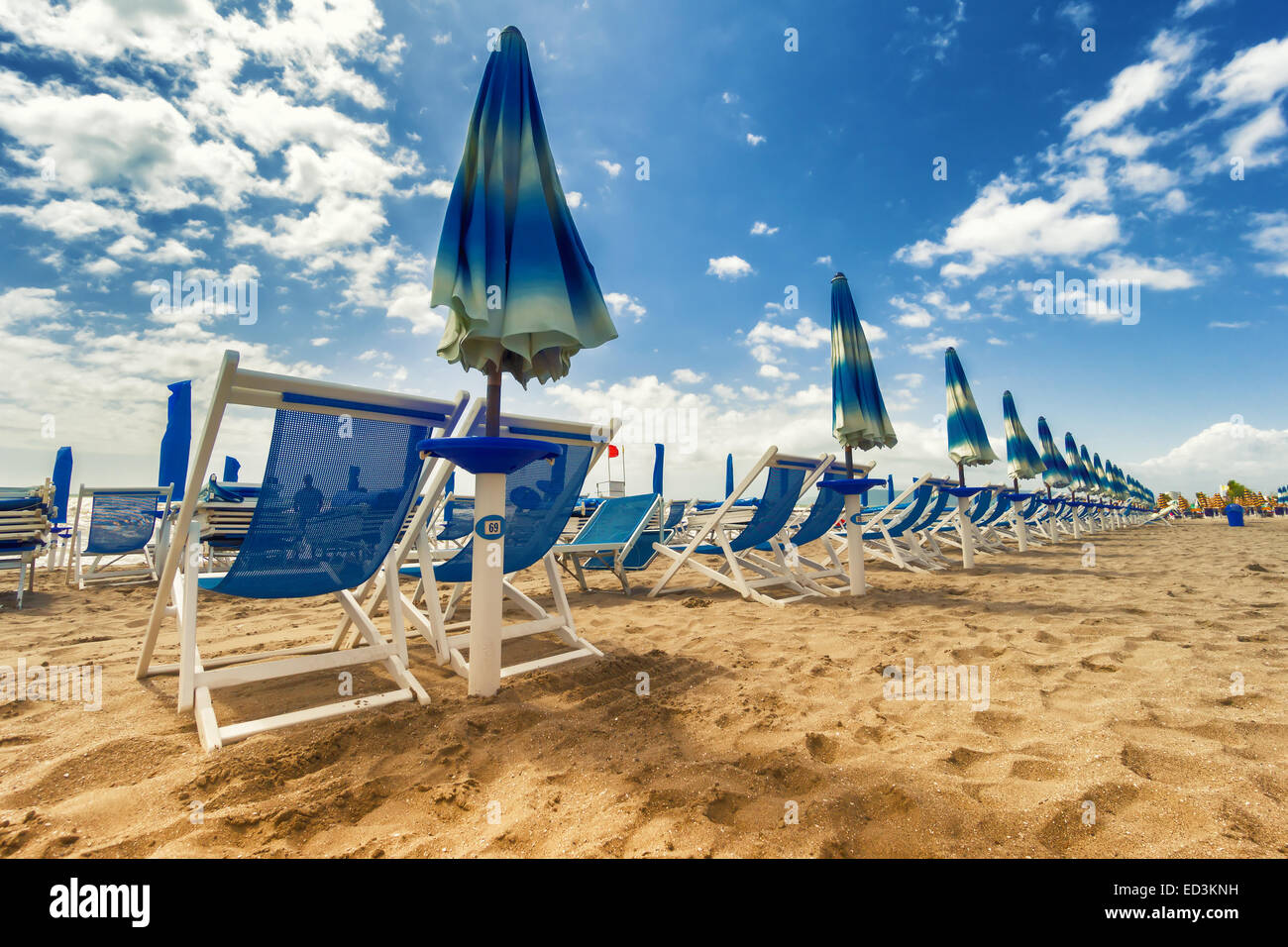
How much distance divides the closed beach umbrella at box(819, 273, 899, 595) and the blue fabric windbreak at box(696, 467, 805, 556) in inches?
19.7

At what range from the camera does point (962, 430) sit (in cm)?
861

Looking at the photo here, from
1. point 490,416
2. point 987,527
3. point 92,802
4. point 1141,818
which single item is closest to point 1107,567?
point 987,527

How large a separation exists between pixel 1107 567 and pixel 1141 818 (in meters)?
7.70

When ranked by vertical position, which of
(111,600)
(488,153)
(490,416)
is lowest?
(111,600)

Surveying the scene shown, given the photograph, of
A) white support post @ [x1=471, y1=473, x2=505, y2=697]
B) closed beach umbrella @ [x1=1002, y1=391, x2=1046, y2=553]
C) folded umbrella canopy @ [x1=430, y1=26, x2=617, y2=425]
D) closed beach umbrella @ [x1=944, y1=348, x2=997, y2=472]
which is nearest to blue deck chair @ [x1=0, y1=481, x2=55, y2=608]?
white support post @ [x1=471, y1=473, x2=505, y2=697]

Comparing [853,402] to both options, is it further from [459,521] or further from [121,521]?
[121,521]

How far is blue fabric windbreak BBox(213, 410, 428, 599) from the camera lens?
2180 mm

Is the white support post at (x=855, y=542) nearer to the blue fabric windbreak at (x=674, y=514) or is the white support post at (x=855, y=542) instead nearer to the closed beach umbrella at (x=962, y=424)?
the blue fabric windbreak at (x=674, y=514)

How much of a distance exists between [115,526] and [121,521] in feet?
0.26

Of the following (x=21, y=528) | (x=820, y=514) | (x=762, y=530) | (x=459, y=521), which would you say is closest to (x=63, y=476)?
(x=21, y=528)

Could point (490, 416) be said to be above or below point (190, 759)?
above
